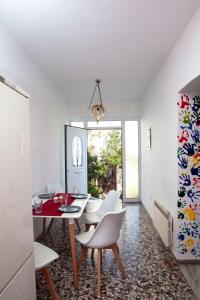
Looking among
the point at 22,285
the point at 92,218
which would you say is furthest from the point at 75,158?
the point at 22,285

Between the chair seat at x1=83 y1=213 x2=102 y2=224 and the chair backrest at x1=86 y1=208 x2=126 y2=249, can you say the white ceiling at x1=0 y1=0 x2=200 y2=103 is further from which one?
the chair seat at x1=83 y1=213 x2=102 y2=224

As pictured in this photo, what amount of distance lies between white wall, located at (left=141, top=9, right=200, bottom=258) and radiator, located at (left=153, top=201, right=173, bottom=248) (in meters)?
0.08

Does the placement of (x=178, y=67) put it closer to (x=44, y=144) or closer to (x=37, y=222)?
(x=44, y=144)

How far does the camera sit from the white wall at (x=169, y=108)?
7.08ft

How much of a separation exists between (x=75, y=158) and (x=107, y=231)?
3.20 metres

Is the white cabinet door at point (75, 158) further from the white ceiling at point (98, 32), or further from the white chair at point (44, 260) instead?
the white chair at point (44, 260)

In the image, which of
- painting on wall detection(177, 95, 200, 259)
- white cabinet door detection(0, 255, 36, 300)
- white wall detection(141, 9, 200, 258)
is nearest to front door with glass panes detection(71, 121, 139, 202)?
white wall detection(141, 9, 200, 258)

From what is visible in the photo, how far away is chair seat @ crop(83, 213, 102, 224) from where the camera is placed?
3.00 metres

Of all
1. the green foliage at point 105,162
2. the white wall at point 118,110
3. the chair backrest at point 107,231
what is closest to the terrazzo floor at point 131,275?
the chair backrest at point 107,231

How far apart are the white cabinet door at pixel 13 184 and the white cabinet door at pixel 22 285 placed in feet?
0.15

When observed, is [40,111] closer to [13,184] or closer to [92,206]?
[92,206]

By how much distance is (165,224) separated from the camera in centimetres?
299

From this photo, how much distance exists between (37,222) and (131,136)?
3.35 m

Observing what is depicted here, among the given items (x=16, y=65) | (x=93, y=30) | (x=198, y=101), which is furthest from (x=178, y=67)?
(x=16, y=65)
